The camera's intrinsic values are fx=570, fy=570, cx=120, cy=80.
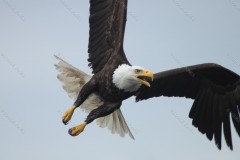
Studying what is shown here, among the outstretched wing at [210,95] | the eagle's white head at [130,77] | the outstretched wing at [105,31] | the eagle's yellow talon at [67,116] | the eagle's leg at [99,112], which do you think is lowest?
the outstretched wing at [210,95]

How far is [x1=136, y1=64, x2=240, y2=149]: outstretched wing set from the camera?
8.65 meters

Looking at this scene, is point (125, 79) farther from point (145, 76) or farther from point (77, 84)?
point (77, 84)

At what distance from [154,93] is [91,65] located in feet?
3.82

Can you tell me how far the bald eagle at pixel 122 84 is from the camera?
24.9ft

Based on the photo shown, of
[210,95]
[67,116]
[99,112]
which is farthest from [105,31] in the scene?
[210,95]

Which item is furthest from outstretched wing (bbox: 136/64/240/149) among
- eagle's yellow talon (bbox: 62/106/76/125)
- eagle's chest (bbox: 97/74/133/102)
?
eagle's yellow talon (bbox: 62/106/76/125)

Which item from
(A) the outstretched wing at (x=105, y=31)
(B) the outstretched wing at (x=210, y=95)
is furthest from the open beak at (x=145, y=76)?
(B) the outstretched wing at (x=210, y=95)

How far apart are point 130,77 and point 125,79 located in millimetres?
72

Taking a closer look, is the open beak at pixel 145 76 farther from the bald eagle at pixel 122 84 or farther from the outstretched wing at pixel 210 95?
the outstretched wing at pixel 210 95

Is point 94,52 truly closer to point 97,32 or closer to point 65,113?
point 97,32

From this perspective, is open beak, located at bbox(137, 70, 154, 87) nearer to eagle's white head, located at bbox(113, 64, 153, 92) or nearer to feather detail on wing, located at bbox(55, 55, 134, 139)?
eagle's white head, located at bbox(113, 64, 153, 92)

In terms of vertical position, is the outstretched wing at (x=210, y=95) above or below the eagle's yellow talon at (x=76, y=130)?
below

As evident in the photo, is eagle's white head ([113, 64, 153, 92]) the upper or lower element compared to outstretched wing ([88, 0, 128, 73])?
lower

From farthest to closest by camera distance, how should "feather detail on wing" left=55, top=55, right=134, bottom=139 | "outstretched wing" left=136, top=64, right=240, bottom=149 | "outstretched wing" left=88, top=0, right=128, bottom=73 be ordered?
"outstretched wing" left=136, top=64, right=240, bottom=149
"feather detail on wing" left=55, top=55, right=134, bottom=139
"outstretched wing" left=88, top=0, right=128, bottom=73
